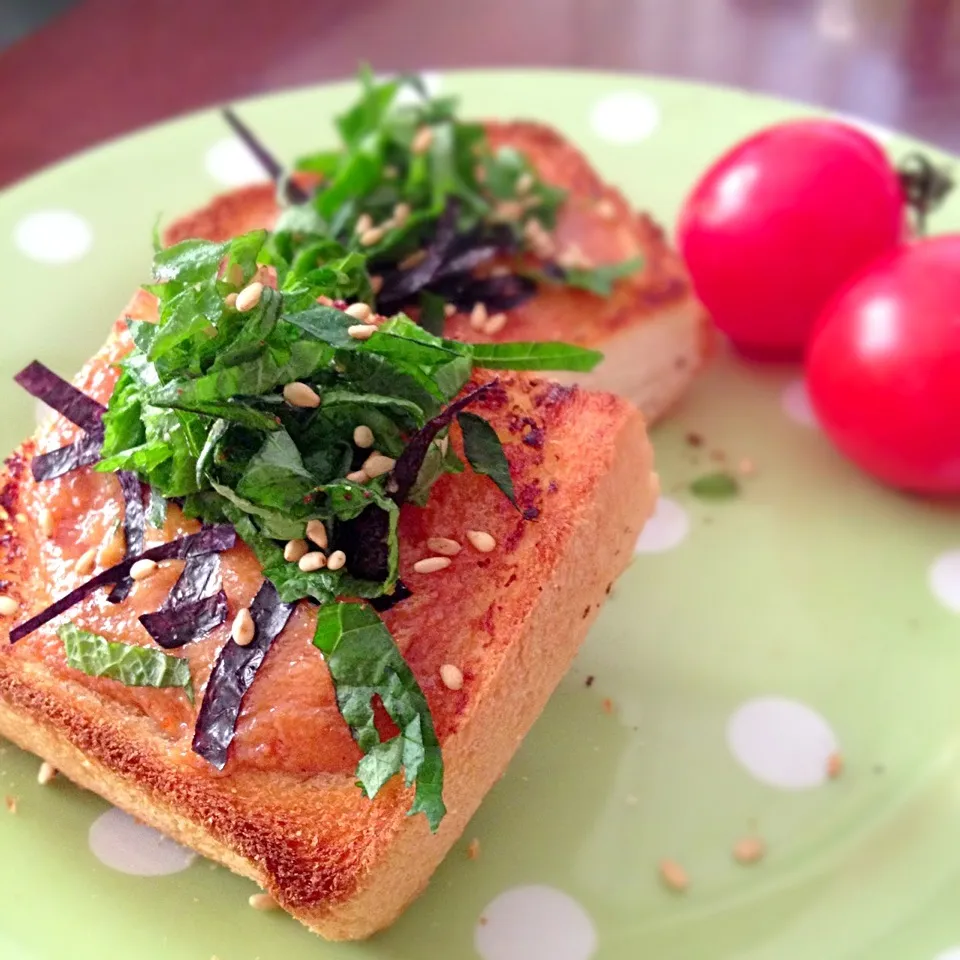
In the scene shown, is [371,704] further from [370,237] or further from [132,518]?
[370,237]

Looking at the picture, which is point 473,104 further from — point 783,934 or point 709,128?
point 783,934

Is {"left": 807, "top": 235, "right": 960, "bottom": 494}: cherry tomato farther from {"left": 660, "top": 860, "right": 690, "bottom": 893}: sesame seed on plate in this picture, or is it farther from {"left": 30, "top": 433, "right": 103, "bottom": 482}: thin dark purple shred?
{"left": 30, "top": 433, "right": 103, "bottom": 482}: thin dark purple shred

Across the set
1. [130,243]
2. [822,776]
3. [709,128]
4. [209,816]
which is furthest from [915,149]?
[209,816]

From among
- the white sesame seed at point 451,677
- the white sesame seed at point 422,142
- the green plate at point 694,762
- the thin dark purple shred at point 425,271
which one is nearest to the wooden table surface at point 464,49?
the green plate at point 694,762

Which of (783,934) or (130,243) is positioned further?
(130,243)

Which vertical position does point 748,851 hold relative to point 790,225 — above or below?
below

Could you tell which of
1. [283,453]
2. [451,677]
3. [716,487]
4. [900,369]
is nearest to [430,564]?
[451,677]

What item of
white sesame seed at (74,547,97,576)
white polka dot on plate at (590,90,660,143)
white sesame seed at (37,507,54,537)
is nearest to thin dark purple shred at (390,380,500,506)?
white sesame seed at (74,547,97,576)
